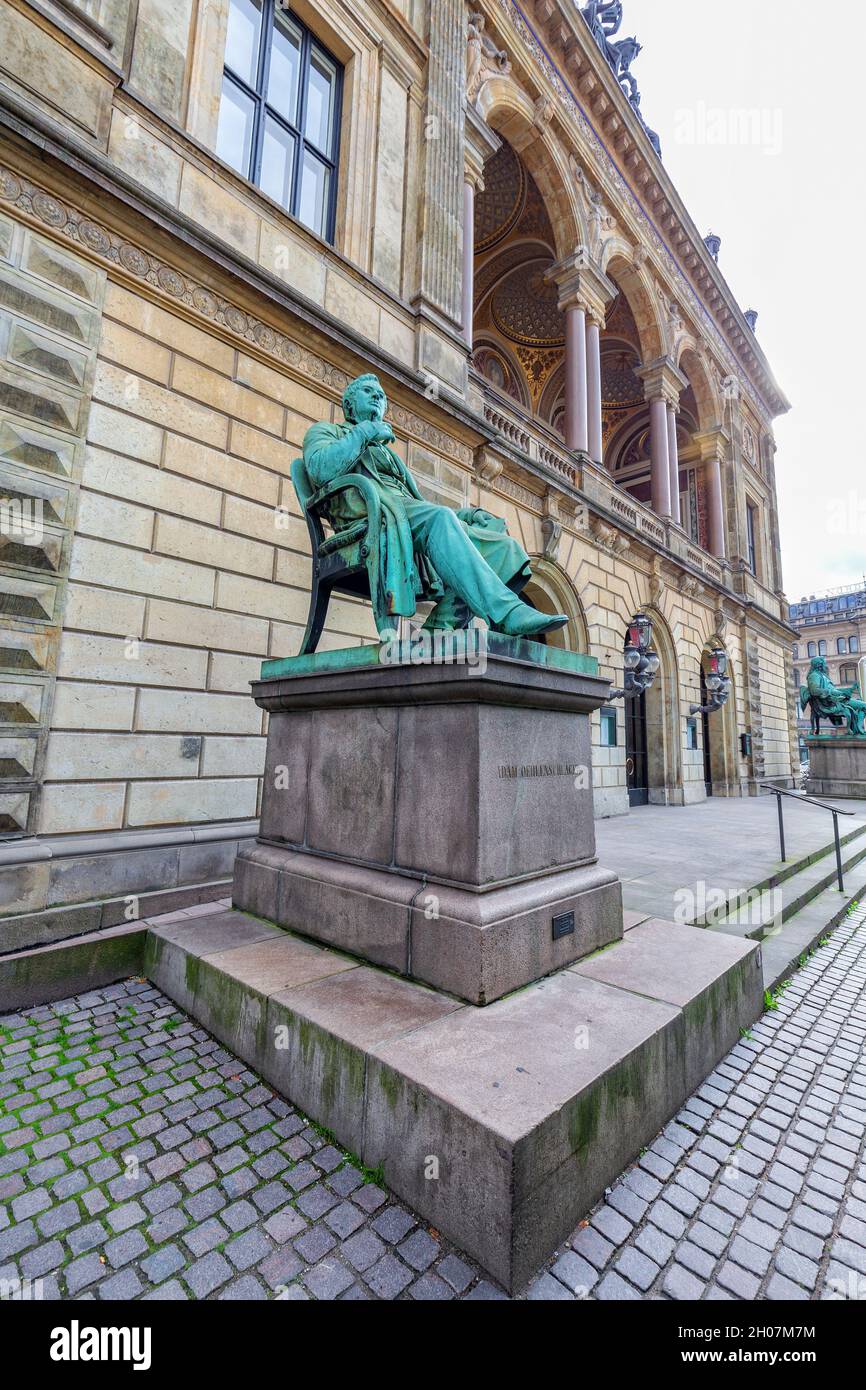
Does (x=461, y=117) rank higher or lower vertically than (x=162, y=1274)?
higher

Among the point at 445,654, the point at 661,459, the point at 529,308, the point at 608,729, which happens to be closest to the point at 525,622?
the point at 445,654

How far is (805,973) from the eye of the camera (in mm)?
4172

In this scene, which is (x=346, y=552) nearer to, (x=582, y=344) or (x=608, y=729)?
(x=608, y=729)

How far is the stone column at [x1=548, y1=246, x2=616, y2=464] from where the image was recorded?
42.9 feet

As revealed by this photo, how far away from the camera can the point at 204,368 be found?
5512mm

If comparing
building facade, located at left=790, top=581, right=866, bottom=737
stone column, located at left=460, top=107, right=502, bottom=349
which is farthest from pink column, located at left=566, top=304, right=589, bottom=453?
building facade, located at left=790, top=581, right=866, bottom=737

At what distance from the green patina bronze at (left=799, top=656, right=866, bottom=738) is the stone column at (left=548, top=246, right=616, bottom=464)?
10.2 metres

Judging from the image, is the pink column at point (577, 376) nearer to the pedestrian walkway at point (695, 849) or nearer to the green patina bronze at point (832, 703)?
the pedestrian walkway at point (695, 849)

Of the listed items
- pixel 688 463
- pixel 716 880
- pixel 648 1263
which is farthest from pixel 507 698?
pixel 688 463

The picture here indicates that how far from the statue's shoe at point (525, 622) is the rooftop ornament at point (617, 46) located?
18853 millimetres

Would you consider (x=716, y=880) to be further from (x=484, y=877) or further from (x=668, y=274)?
(x=668, y=274)

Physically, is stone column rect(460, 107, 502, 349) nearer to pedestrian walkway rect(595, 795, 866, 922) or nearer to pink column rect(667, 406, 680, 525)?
pedestrian walkway rect(595, 795, 866, 922)

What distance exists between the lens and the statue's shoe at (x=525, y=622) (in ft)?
10.3

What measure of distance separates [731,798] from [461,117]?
16.9m
